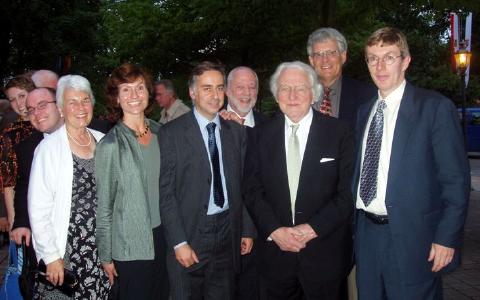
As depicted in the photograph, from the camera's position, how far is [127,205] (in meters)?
3.20

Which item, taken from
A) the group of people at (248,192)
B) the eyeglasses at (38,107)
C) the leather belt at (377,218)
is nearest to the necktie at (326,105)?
the group of people at (248,192)

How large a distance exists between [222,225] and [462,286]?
137 inches

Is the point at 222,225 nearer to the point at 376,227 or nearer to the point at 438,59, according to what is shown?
the point at 376,227

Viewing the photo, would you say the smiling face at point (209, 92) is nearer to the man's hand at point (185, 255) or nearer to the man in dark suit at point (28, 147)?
the man's hand at point (185, 255)

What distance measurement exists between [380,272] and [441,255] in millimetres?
432

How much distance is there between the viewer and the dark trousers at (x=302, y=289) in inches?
129

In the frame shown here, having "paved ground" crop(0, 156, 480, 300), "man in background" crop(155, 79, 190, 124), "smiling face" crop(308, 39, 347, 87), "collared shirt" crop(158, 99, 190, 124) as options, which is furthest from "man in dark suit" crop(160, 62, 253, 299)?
"man in background" crop(155, 79, 190, 124)

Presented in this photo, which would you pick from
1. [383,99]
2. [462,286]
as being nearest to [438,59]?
[462,286]

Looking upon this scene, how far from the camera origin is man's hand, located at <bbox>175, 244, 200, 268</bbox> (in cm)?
332

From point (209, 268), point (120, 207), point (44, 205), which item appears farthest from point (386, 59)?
point (44, 205)

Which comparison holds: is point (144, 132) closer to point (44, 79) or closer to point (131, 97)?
point (131, 97)

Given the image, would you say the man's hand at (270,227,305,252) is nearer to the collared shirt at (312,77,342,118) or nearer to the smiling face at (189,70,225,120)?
the smiling face at (189,70,225,120)

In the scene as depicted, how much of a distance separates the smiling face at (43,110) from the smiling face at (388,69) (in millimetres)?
2513

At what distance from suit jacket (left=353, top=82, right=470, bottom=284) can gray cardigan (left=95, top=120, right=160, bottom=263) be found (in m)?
1.72
